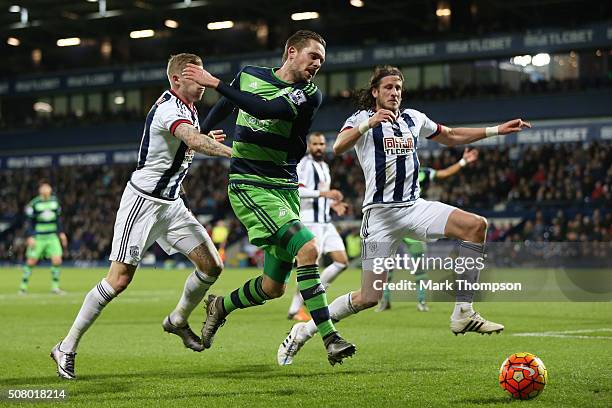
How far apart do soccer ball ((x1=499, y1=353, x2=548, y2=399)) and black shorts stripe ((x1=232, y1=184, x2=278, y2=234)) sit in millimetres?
1921

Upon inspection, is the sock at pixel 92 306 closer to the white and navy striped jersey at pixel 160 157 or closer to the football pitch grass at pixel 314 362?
the football pitch grass at pixel 314 362

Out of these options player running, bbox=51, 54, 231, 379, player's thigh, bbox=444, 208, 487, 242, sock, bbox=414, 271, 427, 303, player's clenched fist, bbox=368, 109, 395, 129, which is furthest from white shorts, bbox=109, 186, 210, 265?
sock, bbox=414, 271, 427, 303

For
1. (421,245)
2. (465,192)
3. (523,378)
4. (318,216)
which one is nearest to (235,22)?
(465,192)

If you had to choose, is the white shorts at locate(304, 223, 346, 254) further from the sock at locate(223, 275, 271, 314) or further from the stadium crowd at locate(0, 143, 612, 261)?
the stadium crowd at locate(0, 143, 612, 261)

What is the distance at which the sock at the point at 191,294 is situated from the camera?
8.15 metres

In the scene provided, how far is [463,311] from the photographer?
780cm

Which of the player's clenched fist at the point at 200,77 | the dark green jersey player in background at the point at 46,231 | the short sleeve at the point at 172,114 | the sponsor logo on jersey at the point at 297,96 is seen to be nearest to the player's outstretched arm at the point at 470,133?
the sponsor logo on jersey at the point at 297,96

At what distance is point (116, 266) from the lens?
301 inches

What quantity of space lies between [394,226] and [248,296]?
1.54 m

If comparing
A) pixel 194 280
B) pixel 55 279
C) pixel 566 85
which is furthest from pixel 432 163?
pixel 194 280

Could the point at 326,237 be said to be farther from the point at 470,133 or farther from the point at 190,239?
the point at 190,239

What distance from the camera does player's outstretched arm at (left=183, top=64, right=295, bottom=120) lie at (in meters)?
6.59

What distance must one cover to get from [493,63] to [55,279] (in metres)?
25.7

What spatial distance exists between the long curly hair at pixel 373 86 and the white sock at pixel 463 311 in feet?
6.26
